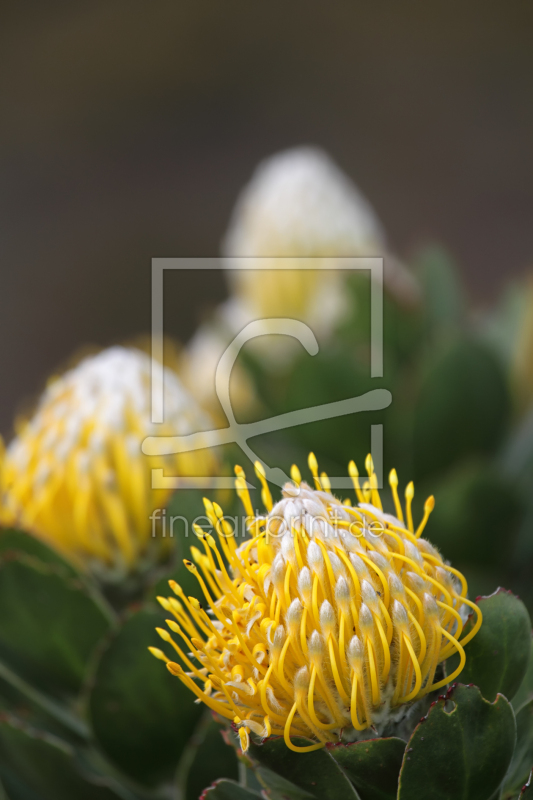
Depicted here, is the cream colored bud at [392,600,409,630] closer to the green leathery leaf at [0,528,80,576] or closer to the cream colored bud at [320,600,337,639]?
the cream colored bud at [320,600,337,639]

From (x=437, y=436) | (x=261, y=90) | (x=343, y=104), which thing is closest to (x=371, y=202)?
(x=343, y=104)

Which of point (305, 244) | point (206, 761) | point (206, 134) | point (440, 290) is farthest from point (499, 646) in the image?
point (206, 134)

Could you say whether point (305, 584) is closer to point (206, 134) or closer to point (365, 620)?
point (365, 620)

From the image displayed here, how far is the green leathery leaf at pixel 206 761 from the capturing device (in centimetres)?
36

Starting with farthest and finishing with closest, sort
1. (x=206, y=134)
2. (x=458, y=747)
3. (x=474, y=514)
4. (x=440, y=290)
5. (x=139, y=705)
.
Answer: (x=206, y=134)
(x=440, y=290)
(x=474, y=514)
(x=139, y=705)
(x=458, y=747)

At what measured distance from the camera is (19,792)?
42 cm

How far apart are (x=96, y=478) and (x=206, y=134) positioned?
5.92 ft

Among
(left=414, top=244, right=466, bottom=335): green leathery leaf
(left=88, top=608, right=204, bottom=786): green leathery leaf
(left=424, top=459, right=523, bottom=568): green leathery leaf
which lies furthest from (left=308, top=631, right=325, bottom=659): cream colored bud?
(left=414, top=244, right=466, bottom=335): green leathery leaf

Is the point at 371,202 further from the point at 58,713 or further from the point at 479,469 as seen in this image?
the point at 58,713

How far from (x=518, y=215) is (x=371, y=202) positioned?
0.39m

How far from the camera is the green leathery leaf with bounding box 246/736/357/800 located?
11.2 inches

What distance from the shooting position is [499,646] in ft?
0.99

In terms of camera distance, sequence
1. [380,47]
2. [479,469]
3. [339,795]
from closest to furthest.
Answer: [339,795] → [479,469] → [380,47]

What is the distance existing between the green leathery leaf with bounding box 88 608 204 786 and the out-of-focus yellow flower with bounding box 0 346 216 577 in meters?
0.10
